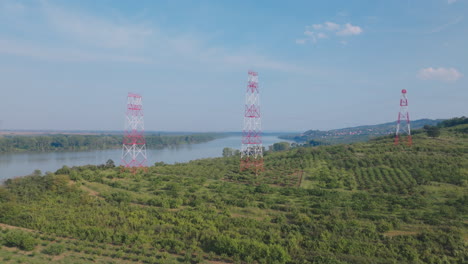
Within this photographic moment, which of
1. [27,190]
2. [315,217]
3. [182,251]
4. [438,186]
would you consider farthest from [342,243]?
[27,190]

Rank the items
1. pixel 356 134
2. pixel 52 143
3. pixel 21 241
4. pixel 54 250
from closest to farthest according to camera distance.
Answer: pixel 54 250, pixel 21 241, pixel 52 143, pixel 356 134

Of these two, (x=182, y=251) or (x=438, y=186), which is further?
(x=438, y=186)

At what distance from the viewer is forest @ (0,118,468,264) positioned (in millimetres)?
Result: 12016

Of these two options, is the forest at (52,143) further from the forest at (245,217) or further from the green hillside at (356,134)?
the green hillside at (356,134)

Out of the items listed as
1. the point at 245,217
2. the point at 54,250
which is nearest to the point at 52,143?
the point at 54,250

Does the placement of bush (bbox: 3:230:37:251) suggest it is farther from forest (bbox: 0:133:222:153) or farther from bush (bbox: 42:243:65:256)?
forest (bbox: 0:133:222:153)

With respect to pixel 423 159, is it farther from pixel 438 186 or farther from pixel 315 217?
pixel 315 217

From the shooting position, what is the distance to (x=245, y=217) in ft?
56.0

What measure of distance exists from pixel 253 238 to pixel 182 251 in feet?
11.0

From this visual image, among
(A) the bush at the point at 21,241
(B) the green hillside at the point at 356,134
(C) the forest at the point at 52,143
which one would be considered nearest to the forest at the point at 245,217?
(A) the bush at the point at 21,241

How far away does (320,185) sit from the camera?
2538cm

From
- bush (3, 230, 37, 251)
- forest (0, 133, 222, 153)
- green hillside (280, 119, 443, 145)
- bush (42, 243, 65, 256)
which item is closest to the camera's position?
bush (42, 243, 65, 256)

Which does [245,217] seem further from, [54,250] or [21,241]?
[21,241]

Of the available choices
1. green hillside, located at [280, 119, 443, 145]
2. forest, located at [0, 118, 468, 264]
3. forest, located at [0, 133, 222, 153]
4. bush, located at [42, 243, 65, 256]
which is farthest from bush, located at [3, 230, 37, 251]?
green hillside, located at [280, 119, 443, 145]
